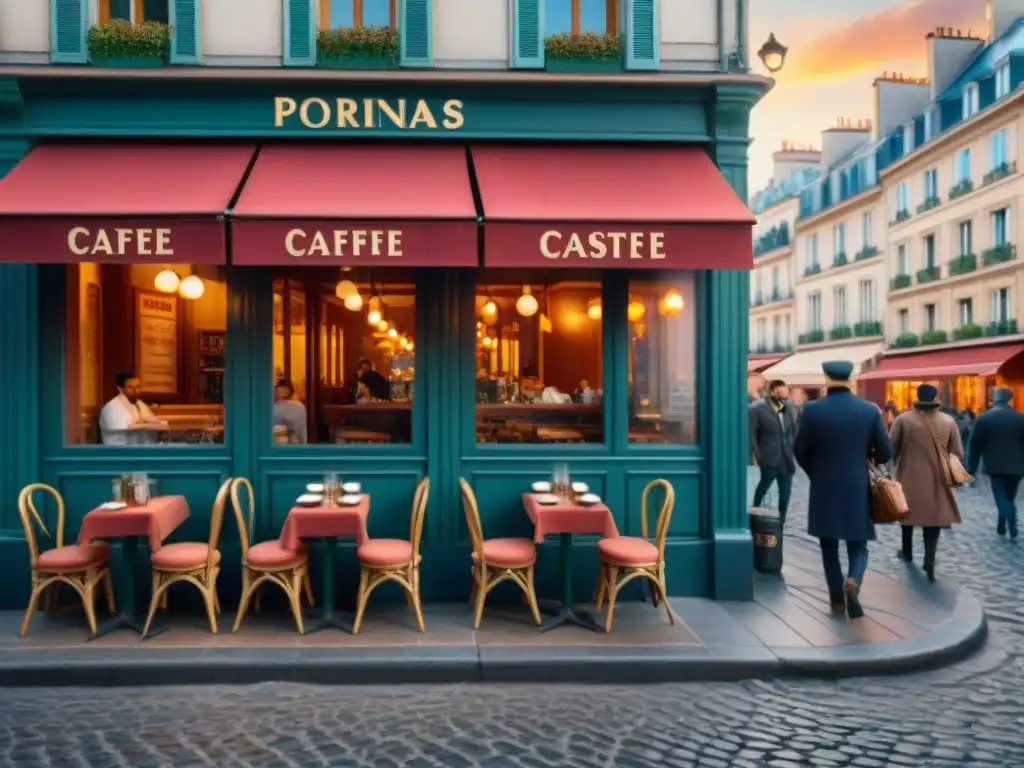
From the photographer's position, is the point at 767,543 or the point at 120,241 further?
the point at 767,543

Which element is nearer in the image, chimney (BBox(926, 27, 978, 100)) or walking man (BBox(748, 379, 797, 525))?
walking man (BBox(748, 379, 797, 525))

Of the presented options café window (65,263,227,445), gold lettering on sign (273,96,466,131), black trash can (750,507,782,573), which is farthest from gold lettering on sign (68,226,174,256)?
black trash can (750,507,782,573)

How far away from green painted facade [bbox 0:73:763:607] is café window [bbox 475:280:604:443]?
0.57 feet

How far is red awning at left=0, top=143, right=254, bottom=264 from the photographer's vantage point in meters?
5.92

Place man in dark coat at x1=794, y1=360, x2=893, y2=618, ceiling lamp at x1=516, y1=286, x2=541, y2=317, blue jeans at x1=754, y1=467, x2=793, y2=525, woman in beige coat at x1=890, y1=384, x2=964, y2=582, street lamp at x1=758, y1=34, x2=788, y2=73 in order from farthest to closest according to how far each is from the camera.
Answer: blue jeans at x1=754, y1=467, x2=793, y2=525, ceiling lamp at x1=516, y1=286, x2=541, y2=317, woman in beige coat at x1=890, y1=384, x2=964, y2=582, street lamp at x1=758, y1=34, x2=788, y2=73, man in dark coat at x1=794, y1=360, x2=893, y2=618

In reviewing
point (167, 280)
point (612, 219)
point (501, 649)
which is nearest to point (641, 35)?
point (612, 219)

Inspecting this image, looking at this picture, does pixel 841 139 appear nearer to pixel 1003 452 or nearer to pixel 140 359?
pixel 1003 452

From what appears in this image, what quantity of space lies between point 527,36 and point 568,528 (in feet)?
13.9

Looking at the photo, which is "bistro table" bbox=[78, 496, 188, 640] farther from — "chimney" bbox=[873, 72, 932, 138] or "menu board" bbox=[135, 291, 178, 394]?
"chimney" bbox=[873, 72, 932, 138]

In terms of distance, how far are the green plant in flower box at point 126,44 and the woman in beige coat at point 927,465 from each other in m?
7.66

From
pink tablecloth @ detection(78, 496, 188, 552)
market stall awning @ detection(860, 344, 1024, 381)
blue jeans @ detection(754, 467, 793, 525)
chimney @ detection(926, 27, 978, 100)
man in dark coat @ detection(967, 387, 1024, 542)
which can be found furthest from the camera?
chimney @ detection(926, 27, 978, 100)

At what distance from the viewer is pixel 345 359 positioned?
941 cm

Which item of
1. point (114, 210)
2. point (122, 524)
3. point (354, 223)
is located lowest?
point (122, 524)

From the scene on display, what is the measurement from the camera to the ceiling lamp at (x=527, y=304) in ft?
26.5
